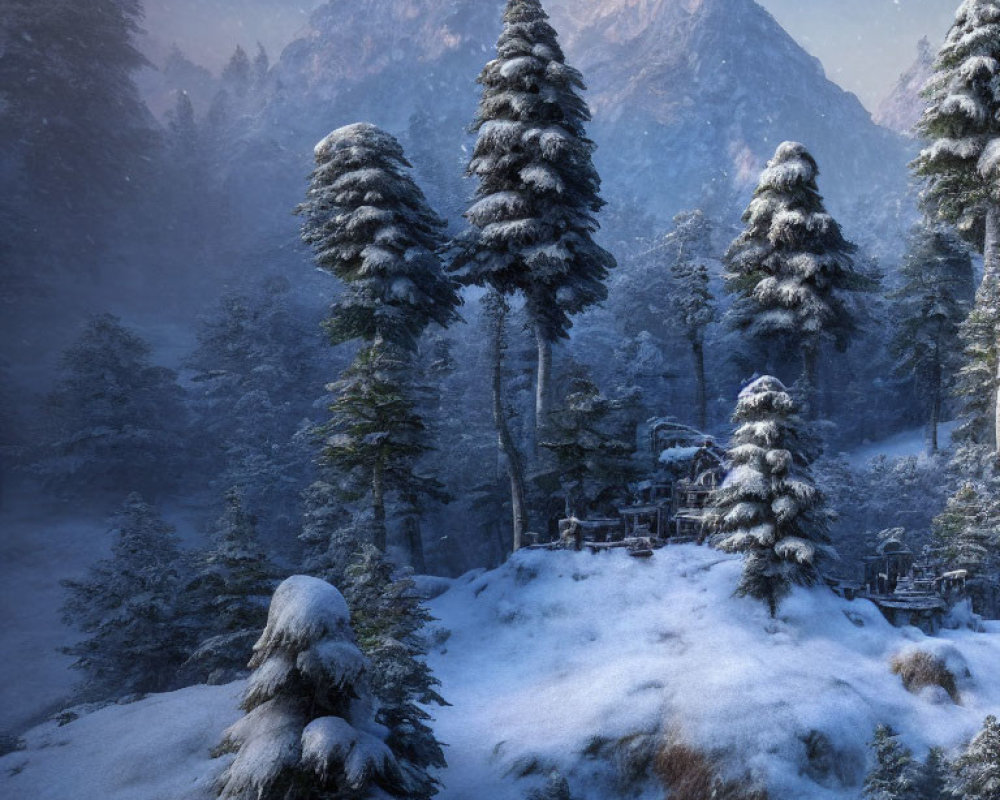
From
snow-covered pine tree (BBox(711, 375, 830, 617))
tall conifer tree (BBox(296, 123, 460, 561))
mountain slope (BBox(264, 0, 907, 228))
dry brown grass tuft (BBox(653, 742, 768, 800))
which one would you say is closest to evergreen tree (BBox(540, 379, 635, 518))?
tall conifer tree (BBox(296, 123, 460, 561))

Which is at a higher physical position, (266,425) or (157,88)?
(157,88)

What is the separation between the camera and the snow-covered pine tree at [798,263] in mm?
23047

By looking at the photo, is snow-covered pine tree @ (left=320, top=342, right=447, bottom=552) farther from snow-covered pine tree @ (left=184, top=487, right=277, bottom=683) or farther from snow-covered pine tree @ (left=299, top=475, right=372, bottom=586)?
snow-covered pine tree @ (left=184, top=487, right=277, bottom=683)

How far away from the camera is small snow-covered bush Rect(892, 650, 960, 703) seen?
12.3 meters

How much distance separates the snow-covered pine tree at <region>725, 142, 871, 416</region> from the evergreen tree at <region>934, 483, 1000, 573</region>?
18.1 feet

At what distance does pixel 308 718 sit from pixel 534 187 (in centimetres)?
1789

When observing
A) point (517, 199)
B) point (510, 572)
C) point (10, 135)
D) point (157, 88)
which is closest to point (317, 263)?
point (517, 199)

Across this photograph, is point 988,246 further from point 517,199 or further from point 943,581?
point 517,199

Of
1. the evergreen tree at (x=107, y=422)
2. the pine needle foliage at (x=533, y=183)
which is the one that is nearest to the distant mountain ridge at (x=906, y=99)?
the pine needle foliage at (x=533, y=183)

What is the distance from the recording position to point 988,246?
917 inches

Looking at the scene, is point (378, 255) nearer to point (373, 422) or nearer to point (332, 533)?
point (373, 422)

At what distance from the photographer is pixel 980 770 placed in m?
8.95

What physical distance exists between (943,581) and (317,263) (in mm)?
20724

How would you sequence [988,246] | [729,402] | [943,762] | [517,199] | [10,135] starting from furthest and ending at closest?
[10,135]
[729,402]
[988,246]
[517,199]
[943,762]
